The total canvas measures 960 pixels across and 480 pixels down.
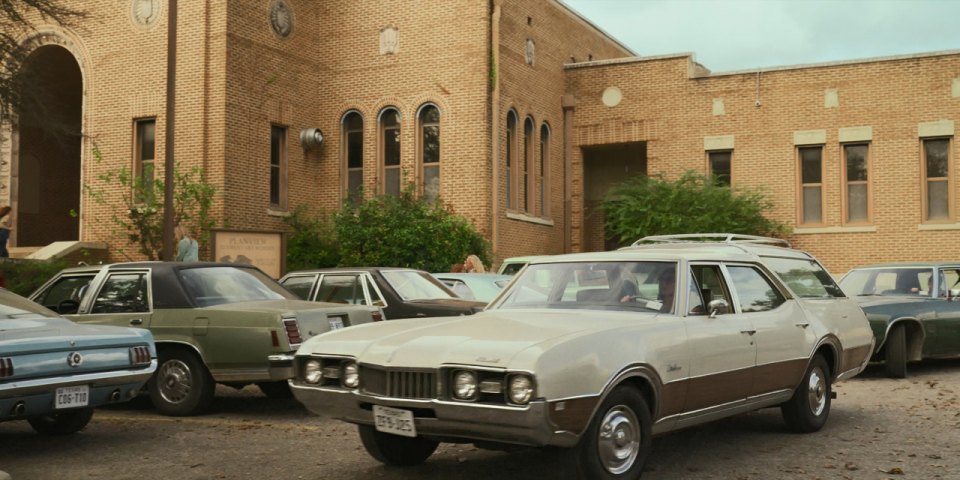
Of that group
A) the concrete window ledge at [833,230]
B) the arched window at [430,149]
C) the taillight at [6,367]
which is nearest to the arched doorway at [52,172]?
the arched window at [430,149]

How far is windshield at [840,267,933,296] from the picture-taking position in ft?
43.3

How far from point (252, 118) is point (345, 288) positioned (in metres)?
11.4

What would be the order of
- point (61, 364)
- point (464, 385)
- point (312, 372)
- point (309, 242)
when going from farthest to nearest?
1. point (309, 242)
2. point (61, 364)
3. point (312, 372)
4. point (464, 385)

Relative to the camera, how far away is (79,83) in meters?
27.2

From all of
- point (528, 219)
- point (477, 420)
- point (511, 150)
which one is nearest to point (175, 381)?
point (477, 420)

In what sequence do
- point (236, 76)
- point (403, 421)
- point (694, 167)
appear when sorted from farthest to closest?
point (694, 167), point (236, 76), point (403, 421)

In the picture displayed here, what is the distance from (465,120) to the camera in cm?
2319

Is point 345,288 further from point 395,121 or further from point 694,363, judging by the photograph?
point 395,121

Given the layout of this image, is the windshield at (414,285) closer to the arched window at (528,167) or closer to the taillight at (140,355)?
the taillight at (140,355)

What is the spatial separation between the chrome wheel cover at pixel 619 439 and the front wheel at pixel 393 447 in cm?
135

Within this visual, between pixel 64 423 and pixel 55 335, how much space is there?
1.33 m

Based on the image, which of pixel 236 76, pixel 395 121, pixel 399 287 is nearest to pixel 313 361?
pixel 399 287

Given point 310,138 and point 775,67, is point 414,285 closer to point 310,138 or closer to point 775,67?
point 310,138

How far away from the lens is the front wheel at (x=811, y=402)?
8.09 metres
